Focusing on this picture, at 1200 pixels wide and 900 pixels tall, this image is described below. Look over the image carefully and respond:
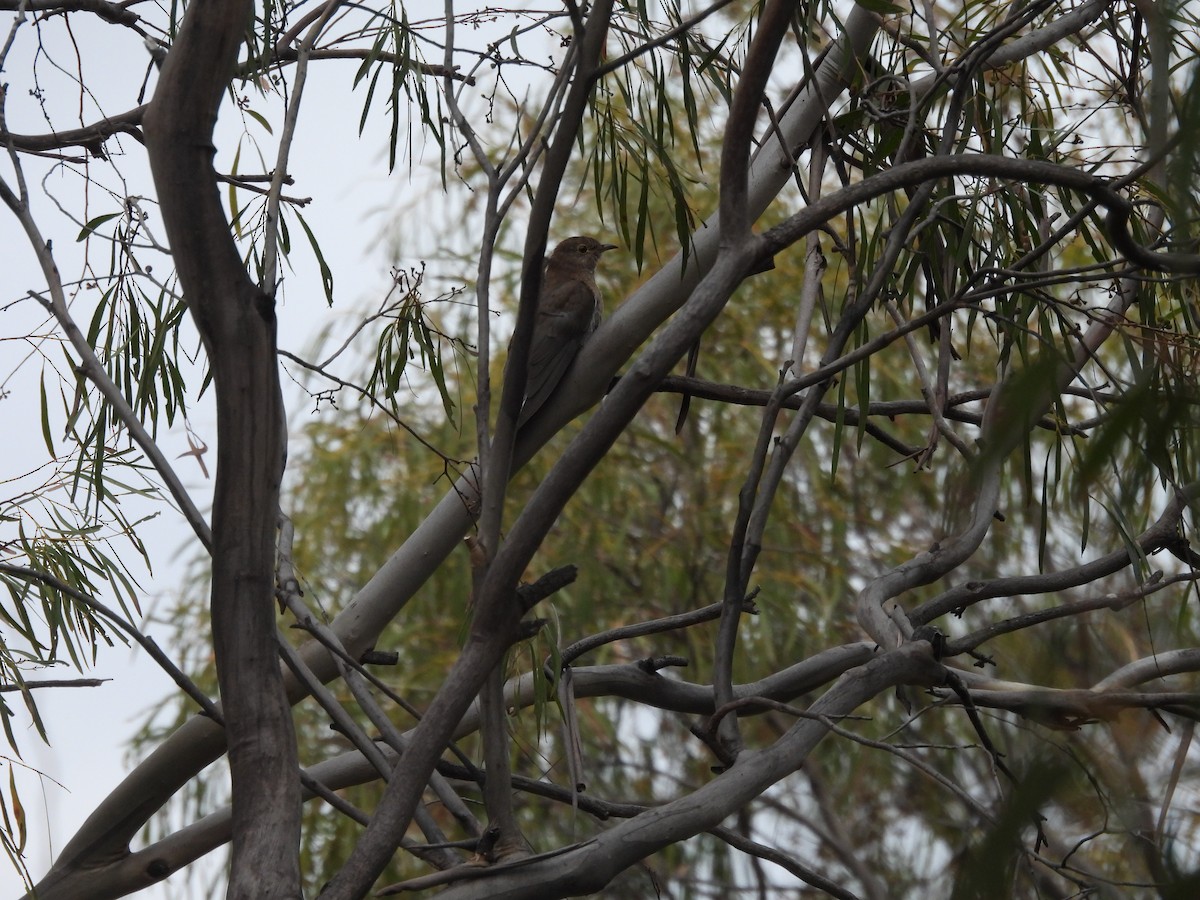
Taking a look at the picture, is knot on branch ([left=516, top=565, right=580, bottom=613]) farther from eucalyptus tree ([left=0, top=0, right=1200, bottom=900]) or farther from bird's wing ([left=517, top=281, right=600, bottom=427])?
bird's wing ([left=517, top=281, right=600, bottom=427])

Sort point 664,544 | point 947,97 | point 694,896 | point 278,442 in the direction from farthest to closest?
point 664,544 → point 694,896 → point 947,97 → point 278,442

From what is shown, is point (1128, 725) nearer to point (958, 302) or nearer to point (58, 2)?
point (958, 302)

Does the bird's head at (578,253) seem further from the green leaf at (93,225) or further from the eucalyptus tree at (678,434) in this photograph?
the green leaf at (93,225)

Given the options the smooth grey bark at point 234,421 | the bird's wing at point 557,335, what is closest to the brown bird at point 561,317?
the bird's wing at point 557,335

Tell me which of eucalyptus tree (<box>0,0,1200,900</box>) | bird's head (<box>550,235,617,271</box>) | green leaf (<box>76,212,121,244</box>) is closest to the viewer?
eucalyptus tree (<box>0,0,1200,900</box>)

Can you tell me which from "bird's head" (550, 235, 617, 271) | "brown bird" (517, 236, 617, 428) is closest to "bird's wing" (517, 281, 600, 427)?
"brown bird" (517, 236, 617, 428)

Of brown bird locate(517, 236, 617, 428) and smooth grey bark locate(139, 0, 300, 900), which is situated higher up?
brown bird locate(517, 236, 617, 428)

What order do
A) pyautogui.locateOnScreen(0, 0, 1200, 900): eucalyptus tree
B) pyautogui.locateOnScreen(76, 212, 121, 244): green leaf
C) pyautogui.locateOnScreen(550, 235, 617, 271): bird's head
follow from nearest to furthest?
pyautogui.locateOnScreen(0, 0, 1200, 900): eucalyptus tree → pyautogui.locateOnScreen(76, 212, 121, 244): green leaf → pyautogui.locateOnScreen(550, 235, 617, 271): bird's head

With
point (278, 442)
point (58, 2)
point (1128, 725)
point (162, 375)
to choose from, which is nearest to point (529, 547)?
point (278, 442)

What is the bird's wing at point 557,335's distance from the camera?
90.5 inches

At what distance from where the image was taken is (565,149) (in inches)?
51.4

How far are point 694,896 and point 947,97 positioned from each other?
3.05 metres

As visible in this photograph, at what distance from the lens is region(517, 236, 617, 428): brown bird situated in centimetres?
231

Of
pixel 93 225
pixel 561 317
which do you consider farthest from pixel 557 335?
pixel 93 225
